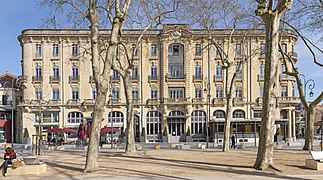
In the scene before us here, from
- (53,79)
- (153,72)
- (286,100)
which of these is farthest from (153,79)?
(286,100)

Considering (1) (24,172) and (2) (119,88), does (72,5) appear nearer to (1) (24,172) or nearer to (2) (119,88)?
(1) (24,172)

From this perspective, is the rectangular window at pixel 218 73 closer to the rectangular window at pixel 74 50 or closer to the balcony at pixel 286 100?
the balcony at pixel 286 100

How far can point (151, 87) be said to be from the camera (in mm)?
58000

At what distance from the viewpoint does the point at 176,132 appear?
188 ft

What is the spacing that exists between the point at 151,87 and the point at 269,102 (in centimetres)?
4106

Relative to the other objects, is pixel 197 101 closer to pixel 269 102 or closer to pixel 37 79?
pixel 37 79

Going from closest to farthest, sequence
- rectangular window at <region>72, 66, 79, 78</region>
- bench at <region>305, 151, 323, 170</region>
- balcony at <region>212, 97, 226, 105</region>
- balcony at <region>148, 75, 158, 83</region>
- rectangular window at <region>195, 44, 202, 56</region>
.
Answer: bench at <region>305, 151, 323, 170</region> < balcony at <region>212, 97, 226, 105</region> < rectangular window at <region>72, 66, 79, 78</region> < balcony at <region>148, 75, 158, 83</region> < rectangular window at <region>195, 44, 202, 56</region>

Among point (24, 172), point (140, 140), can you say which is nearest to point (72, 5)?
point (24, 172)

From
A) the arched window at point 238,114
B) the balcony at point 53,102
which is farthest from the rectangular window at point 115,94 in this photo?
the arched window at point 238,114

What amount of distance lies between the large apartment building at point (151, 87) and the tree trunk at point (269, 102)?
39049mm

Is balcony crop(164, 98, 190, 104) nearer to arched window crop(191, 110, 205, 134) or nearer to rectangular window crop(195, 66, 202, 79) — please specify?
arched window crop(191, 110, 205, 134)

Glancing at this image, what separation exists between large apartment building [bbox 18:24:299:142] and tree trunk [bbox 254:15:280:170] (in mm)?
39049

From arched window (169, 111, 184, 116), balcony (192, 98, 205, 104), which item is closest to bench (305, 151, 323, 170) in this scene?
balcony (192, 98, 205, 104)

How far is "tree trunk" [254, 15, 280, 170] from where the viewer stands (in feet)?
56.1
